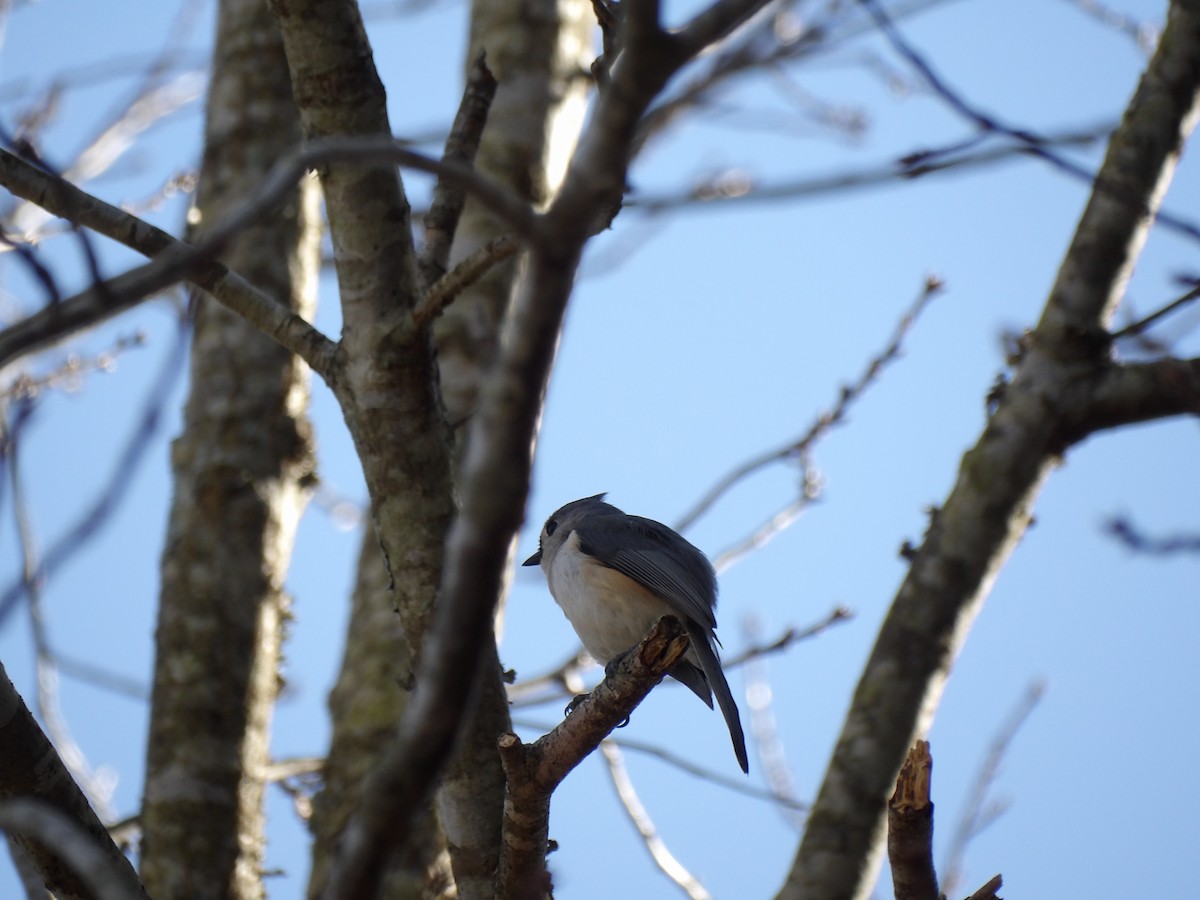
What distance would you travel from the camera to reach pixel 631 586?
13.2 feet

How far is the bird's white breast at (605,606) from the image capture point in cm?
399

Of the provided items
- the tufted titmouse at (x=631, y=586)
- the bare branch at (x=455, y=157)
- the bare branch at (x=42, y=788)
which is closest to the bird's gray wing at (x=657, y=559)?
the tufted titmouse at (x=631, y=586)

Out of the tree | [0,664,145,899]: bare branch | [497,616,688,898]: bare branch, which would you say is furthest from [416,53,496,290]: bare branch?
[0,664,145,899]: bare branch

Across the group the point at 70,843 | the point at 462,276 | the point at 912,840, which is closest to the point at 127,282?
the point at 70,843

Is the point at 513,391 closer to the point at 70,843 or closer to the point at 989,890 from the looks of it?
the point at 70,843

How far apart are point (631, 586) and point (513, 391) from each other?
2.76 m

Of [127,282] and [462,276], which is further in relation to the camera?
[462,276]

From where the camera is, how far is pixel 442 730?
4.42ft

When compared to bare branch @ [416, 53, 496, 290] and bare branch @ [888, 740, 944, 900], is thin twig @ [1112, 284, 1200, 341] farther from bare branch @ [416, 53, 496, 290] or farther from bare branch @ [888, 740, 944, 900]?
bare branch @ [416, 53, 496, 290]

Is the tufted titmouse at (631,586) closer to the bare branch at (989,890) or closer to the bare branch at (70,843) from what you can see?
the bare branch at (989,890)

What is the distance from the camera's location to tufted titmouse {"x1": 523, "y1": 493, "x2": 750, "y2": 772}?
12.5ft

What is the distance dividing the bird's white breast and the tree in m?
0.69

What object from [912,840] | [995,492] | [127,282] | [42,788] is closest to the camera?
[127,282]

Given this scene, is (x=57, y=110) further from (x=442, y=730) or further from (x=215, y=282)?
(x=442, y=730)
